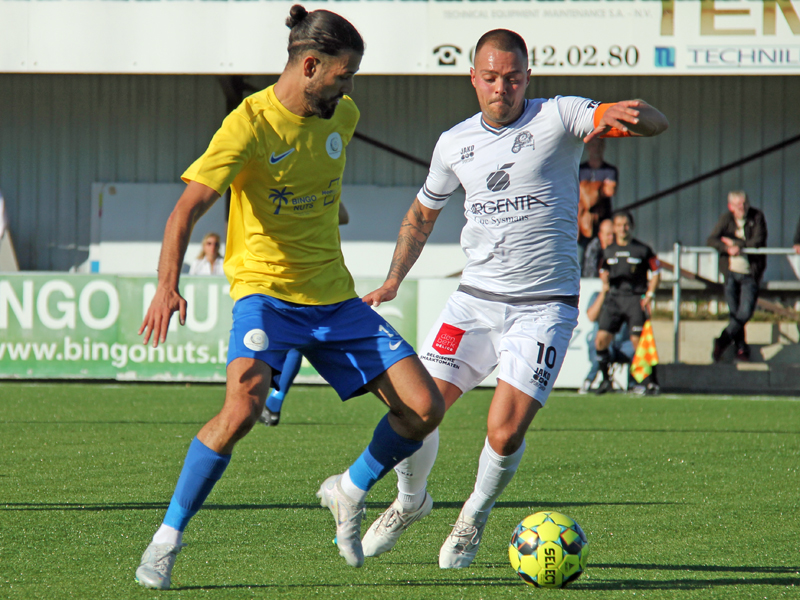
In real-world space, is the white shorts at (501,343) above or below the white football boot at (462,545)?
above

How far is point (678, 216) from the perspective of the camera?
51.7ft

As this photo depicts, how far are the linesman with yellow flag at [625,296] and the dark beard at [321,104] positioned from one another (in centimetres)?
756

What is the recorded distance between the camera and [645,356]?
11.2 metres

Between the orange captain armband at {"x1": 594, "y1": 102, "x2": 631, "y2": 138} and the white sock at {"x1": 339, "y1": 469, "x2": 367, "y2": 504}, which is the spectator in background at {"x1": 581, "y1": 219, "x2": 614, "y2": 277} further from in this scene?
the white sock at {"x1": 339, "y1": 469, "x2": 367, "y2": 504}

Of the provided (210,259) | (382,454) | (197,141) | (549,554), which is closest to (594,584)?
(549,554)

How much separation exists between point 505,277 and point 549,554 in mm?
1295

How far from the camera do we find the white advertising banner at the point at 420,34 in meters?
12.8

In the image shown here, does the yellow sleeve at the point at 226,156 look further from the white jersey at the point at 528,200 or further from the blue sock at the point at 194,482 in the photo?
the white jersey at the point at 528,200

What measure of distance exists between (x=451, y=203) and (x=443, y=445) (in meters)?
8.66

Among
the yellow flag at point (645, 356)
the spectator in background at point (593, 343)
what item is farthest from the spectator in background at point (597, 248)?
the yellow flag at point (645, 356)

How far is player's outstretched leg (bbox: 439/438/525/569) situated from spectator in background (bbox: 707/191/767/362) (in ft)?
29.3

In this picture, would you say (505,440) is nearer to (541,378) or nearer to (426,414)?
(541,378)

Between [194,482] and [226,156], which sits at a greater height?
[226,156]

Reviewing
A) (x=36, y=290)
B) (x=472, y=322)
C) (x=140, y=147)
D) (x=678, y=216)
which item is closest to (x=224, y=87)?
(x=140, y=147)
